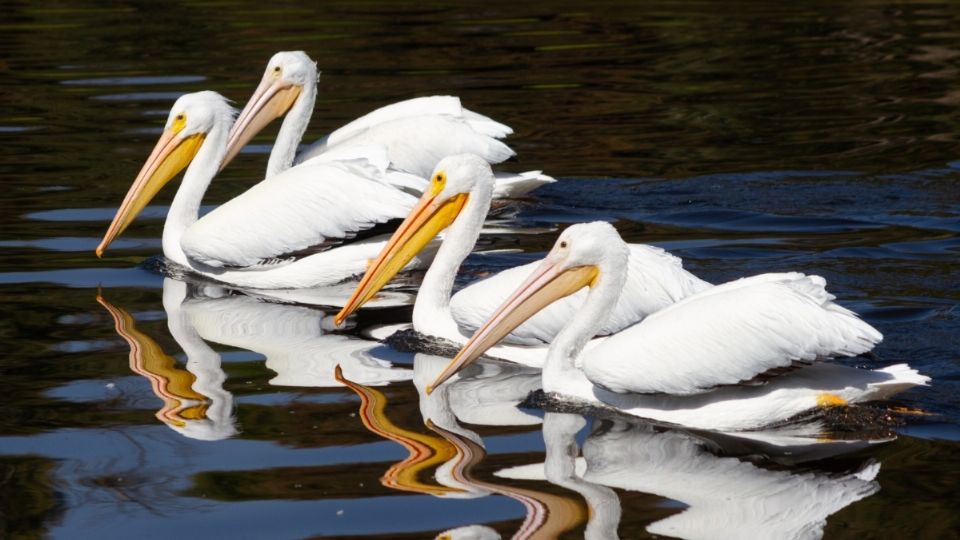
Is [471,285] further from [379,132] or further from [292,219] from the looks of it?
[379,132]

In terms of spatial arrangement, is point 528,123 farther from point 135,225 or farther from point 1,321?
point 1,321

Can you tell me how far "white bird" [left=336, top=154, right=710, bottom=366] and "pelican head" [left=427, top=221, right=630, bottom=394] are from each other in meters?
0.22

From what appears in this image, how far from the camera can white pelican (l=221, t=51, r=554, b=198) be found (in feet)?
28.5

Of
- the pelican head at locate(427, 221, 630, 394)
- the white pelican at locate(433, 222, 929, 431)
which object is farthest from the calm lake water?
the pelican head at locate(427, 221, 630, 394)

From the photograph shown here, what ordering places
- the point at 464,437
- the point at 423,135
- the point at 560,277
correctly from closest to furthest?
the point at 464,437 → the point at 560,277 → the point at 423,135

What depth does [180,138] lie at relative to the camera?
26.4 ft

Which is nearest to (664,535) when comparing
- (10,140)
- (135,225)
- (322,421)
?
(322,421)

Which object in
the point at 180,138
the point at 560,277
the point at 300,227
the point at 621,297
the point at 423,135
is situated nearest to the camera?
the point at 560,277

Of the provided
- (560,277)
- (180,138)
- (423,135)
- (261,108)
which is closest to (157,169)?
(180,138)

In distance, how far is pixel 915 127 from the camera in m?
10.5

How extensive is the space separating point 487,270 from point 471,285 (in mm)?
1257

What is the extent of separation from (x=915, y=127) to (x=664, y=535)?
694 cm

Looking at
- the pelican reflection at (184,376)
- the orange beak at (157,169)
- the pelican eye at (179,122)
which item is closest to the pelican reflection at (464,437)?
the pelican reflection at (184,376)

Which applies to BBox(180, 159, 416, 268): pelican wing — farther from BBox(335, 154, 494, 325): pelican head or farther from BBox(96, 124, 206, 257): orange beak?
BBox(335, 154, 494, 325): pelican head
